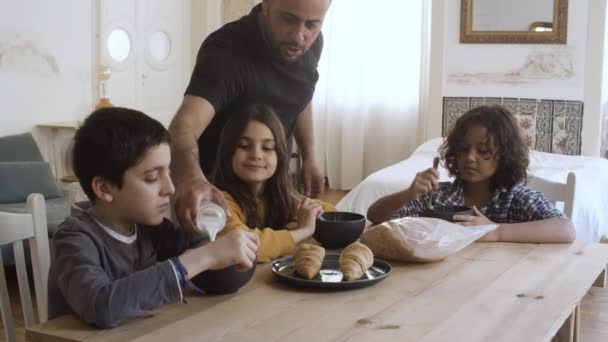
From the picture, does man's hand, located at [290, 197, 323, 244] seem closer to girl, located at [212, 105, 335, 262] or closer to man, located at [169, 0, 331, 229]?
girl, located at [212, 105, 335, 262]

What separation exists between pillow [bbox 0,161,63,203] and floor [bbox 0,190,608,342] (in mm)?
482

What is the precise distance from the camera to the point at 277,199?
6.13 feet

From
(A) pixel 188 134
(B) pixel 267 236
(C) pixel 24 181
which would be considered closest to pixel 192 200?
(B) pixel 267 236

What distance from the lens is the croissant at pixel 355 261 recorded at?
1381mm

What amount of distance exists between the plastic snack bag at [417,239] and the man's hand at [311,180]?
0.69 metres

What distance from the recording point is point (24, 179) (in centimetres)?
427

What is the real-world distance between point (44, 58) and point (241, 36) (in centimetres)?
329

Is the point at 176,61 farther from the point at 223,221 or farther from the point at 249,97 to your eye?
the point at 223,221

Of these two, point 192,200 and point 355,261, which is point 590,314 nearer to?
point 355,261

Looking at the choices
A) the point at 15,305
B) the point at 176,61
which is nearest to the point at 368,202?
the point at 15,305

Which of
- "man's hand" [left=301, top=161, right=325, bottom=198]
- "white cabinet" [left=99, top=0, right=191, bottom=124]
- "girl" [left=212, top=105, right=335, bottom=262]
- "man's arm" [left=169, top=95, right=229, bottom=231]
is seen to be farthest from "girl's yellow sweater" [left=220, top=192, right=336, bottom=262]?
"white cabinet" [left=99, top=0, right=191, bottom=124]

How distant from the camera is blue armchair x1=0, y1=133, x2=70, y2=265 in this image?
162 inches

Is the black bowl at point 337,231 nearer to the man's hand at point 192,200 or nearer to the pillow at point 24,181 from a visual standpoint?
the man's hand at point 192,200

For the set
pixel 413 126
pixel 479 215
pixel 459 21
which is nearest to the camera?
pixel 479 215
